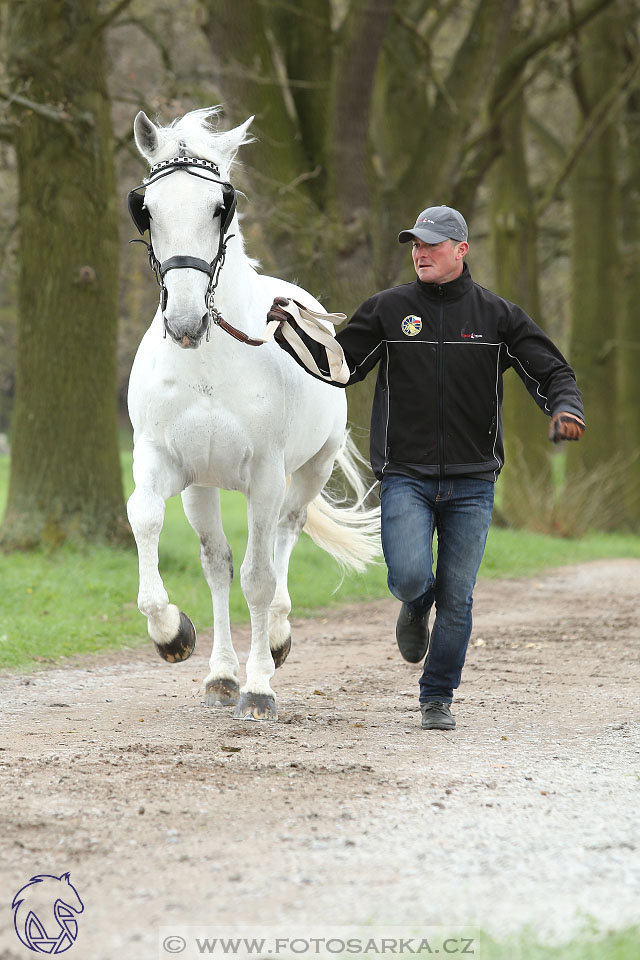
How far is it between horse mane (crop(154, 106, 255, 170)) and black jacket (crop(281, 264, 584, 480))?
0.91 m

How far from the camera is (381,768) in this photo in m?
4.58

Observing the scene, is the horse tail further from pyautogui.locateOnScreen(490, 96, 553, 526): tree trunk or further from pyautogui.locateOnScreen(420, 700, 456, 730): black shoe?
pyautogui.locateOnScreen(490, 96, 553, 526): tree trunk

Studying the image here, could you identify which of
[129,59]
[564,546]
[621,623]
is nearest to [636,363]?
[564,546]

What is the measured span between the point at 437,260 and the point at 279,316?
76cm

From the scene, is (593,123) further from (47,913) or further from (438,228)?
(47,913)

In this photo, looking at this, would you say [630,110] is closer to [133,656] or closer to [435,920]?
[133,656]

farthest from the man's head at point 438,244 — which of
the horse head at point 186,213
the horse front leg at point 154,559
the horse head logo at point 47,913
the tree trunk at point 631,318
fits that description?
the tree trunk at point 631,318

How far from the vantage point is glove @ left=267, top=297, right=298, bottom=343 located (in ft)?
17.9

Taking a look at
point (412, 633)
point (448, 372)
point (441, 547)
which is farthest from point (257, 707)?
point (448, 372)

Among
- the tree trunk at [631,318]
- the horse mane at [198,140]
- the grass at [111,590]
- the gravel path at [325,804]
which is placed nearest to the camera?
the gravel path at [325,804]

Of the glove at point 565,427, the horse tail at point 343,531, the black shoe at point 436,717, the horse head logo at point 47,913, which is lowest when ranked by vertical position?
the black shoe at point 436,717

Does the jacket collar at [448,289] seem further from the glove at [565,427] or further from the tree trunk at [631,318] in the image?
the tree trunk at [631,318]

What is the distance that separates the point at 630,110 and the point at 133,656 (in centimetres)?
1742

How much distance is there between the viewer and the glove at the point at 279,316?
5449mm
